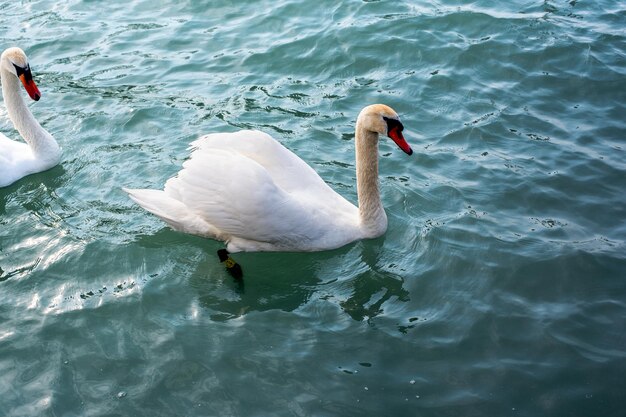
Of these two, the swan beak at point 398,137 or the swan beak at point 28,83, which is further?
the swan beak at point 28,83

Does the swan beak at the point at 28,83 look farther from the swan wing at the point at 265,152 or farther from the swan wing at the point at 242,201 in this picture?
the swan wing at the point at 242,201

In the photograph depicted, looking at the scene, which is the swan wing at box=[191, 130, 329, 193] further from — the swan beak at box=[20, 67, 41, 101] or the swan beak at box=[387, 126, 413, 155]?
the swan beak at box=[20, 67, 41, 101]

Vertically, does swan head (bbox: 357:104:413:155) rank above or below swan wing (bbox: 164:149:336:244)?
above

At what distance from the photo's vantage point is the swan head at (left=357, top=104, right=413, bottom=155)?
20.4 ft

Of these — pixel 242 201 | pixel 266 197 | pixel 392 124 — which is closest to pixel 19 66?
pixel 242 201

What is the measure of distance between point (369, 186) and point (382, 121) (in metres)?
0.58

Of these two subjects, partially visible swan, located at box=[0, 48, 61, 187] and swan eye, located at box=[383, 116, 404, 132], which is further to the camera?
partially visible swan, located at box=[0, 48, 61, 187]

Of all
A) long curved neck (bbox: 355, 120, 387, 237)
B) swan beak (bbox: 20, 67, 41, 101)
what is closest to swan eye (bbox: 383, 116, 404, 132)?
long curved neck (bbox: 355, 120, 387, 237)

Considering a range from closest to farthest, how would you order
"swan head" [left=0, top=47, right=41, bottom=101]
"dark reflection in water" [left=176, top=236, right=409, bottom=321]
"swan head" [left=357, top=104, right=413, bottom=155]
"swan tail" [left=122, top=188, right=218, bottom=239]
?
"dark reflection in water" [left=176, top=236, right=409, bottom=321], "swan head" [left=357, top=104, right=413, bottom=155], "swan tail" [left=122, top=188, right=218, bottom=239], "swan head" [left=0, top=47, right=41, bottom=101]

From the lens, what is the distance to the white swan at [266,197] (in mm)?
6109

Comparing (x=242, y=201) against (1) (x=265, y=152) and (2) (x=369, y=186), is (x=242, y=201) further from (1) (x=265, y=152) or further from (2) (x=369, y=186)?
(2) (x=369, y=186)

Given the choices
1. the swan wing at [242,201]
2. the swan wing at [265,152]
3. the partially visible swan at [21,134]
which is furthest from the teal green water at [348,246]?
the swan wing at [265,152]

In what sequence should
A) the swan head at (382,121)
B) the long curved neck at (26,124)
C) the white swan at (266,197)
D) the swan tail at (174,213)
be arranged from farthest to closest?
the long curved neck at (26,124) < the swan tail at (174,213) < the swan head at (382,121) < the white swan at (266,197)

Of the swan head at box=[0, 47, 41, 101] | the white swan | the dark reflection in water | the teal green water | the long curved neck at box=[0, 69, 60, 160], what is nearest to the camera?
the teal green water
